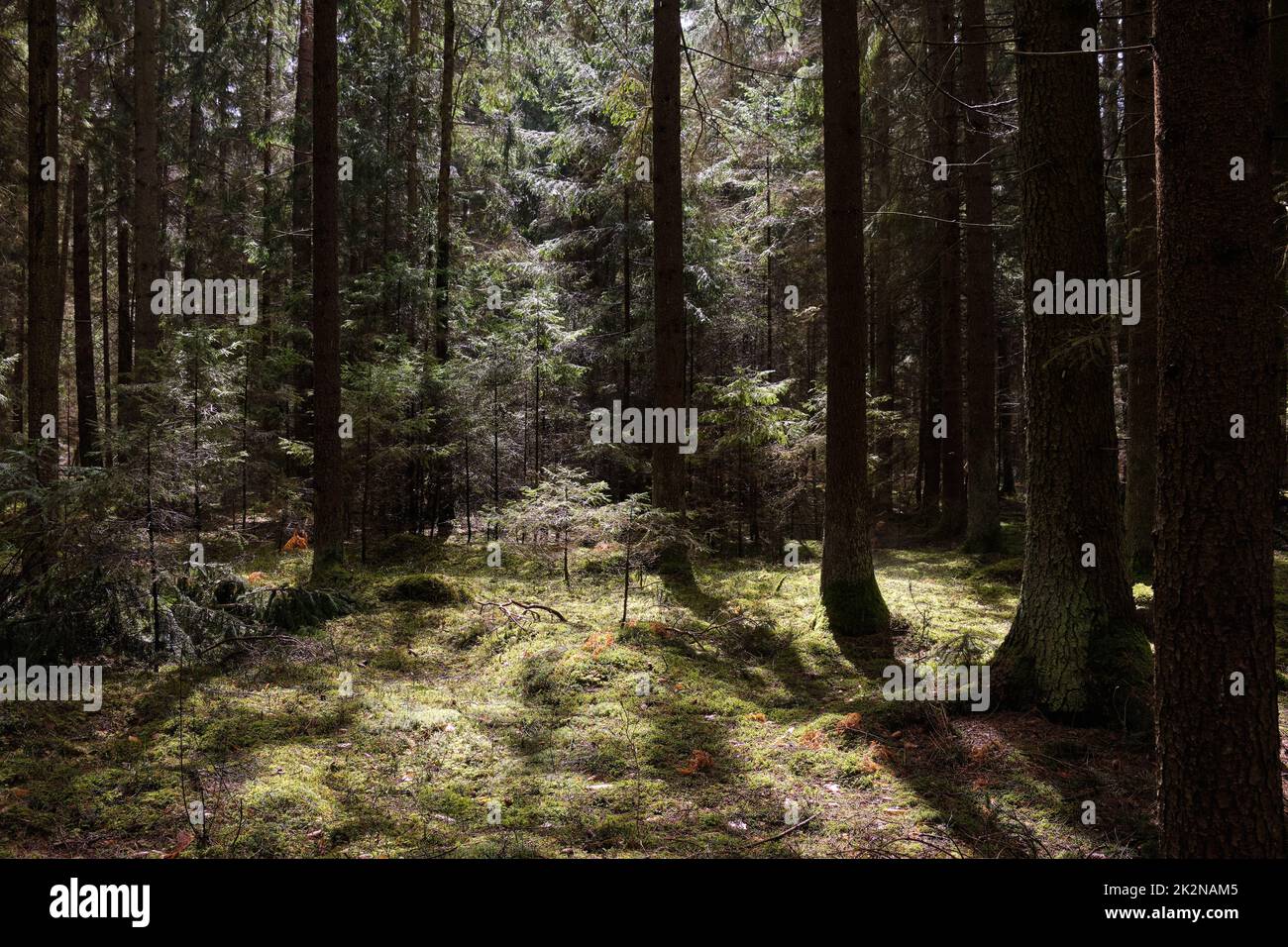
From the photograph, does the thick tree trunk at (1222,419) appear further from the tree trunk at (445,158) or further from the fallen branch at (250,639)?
the tree trunk at (445,158)

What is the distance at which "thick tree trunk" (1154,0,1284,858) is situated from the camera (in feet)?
10.2

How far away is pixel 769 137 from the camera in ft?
55.0

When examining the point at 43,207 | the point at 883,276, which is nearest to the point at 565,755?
the point at 43,207

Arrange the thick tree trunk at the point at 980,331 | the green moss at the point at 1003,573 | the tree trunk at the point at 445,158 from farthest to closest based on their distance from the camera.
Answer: the tree trunk at the point at 445,158 < the thick tree trunk at the point at 980,331 < the green moss at the point at 1003,573

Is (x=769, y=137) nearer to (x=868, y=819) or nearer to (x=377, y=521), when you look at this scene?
(x=377, y=521)

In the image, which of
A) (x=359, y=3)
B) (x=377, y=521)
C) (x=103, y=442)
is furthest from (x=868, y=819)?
(x=359, y=3)

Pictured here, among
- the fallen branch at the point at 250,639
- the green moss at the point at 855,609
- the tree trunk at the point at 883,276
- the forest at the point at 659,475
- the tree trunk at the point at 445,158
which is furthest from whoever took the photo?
the tree trunk at the point at 445,158

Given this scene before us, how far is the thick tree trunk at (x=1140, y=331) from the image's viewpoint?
8727mm

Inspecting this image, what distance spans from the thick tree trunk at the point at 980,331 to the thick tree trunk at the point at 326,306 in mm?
10164

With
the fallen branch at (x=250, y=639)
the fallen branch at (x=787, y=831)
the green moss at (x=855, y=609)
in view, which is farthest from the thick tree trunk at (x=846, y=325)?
the fallen branch at (x=250, y=639)

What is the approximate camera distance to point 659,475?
1105cm

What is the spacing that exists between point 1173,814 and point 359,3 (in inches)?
652

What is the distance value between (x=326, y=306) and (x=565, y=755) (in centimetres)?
792

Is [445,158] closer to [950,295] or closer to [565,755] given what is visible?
[950,295]
